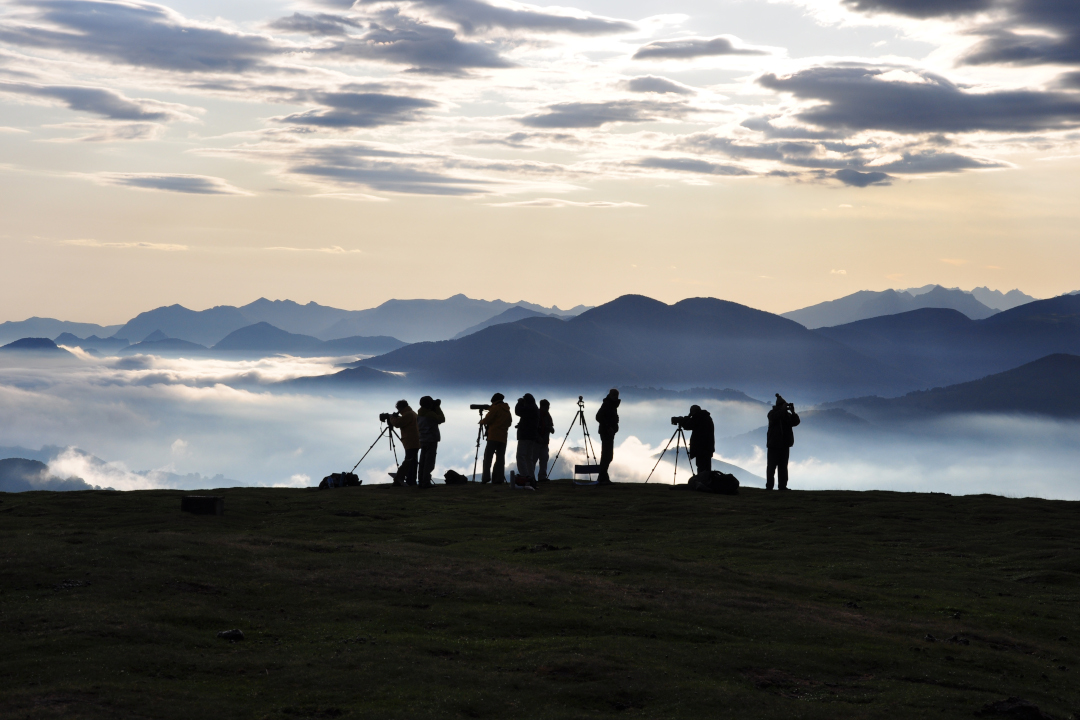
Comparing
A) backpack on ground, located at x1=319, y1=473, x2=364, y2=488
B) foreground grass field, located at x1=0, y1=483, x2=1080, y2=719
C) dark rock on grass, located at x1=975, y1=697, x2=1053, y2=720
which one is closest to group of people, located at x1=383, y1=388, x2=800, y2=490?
backpack on ground, located at x1=319, y1=473, x2=364, y2=488

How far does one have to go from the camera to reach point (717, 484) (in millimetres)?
29500

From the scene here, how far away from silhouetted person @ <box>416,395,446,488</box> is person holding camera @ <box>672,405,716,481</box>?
8077 mm

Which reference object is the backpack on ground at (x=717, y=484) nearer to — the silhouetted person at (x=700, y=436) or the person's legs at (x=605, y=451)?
the silhouetted person at (x=700, y=436)

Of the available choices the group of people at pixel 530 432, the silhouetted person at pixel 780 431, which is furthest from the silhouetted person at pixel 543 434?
the silhouetted person at pixel 780 431

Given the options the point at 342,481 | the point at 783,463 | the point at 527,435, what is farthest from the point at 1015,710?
the point at 342,481

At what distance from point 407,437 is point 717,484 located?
1077 centimetres

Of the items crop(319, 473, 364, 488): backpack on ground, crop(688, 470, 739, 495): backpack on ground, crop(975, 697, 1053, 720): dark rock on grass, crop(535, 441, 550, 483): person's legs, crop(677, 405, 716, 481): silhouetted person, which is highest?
crop(677, 405, 716, 481): silhouetted person

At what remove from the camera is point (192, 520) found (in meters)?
20.8

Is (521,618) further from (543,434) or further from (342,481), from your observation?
(342,481)

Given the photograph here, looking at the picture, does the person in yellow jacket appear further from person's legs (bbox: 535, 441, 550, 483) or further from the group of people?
person's legs (bbox: 535, 441, 550, 483)

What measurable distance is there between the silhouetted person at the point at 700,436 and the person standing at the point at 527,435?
197 inches

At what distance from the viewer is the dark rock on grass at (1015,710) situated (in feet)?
30.0

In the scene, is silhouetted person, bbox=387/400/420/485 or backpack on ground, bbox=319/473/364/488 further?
backpack on ground, bbox=319/473/364/488

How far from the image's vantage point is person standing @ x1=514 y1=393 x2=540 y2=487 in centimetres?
2941
